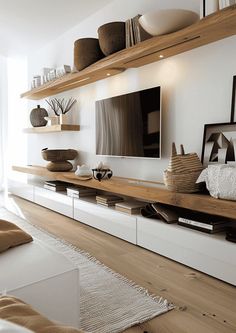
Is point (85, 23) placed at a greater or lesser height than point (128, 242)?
greater

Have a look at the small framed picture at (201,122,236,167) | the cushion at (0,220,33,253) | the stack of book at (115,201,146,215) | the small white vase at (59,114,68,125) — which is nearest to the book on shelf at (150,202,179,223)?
the stack of book at (115,201,146,215)

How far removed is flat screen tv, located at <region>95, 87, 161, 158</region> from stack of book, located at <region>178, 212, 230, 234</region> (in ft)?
2.37

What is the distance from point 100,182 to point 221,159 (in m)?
1.20

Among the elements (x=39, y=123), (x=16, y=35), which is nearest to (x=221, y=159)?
(x=39, y=123)

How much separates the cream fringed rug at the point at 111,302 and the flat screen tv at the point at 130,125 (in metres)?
1.21

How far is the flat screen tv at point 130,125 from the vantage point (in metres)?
2.84

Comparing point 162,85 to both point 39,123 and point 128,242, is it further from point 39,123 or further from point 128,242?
point 39,123

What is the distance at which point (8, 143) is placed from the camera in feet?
18.6

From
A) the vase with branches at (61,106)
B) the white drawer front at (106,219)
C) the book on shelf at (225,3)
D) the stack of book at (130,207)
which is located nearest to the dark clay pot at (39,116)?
the vase with branches at (61,106)

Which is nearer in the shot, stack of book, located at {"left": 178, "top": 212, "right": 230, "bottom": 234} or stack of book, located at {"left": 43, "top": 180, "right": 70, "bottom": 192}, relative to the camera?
stack of book, located at {"left": 178, "top": 212, "right": 230, "bottom": 234}

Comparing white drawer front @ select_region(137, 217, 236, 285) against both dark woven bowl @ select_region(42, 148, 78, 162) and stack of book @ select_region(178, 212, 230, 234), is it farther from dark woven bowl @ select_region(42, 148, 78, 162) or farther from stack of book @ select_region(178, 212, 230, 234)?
dark woven bowl @ select_region(42, 148, 78, 162)

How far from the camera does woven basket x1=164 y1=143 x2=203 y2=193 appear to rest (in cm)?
222

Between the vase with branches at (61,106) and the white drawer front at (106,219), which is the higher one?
the vase with branches at (61,106)

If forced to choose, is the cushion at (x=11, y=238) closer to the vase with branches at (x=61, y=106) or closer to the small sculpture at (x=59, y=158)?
the small sculpture at (x=59, y=158)
